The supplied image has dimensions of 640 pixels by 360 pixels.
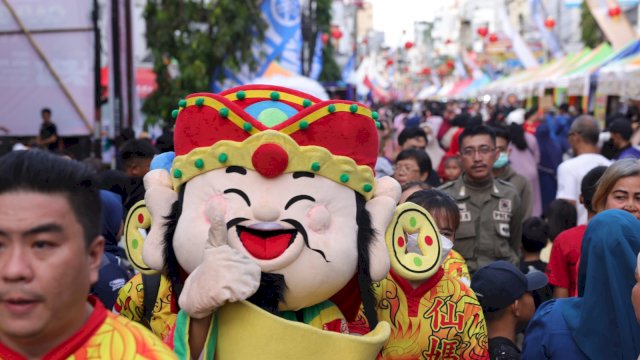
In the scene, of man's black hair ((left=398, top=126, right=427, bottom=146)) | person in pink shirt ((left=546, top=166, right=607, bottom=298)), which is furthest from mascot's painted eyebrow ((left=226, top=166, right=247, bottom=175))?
man's black hair ((left=398, top=126, right=427, bottom=146))

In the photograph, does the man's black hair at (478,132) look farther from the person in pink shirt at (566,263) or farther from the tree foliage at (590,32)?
the tree foliage at (590,32)

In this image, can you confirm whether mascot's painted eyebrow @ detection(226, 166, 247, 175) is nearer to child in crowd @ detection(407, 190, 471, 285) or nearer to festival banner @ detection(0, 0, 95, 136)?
child in crowd @ detection(407, 190, 471, 285)

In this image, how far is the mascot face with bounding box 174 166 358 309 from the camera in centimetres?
270

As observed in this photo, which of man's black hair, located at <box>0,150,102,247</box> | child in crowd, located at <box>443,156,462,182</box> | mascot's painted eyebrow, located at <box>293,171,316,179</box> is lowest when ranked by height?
child in crowd, located at <box>443,156,462,182</box>

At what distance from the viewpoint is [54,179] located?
2.03 metres

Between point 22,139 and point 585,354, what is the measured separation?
970 centimetres

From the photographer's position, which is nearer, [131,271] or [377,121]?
[377,121]

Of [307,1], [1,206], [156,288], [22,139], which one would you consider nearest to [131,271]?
[156,288]

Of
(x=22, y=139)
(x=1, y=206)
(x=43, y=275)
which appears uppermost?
(x=1, y=206)

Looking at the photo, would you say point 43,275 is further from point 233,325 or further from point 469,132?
point 469,132

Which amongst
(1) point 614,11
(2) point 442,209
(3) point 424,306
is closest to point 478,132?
(2) point 442,209

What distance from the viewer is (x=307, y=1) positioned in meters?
25.5

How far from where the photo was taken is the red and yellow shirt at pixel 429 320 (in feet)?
10.3

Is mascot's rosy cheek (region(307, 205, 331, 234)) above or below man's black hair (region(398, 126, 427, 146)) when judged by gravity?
above
